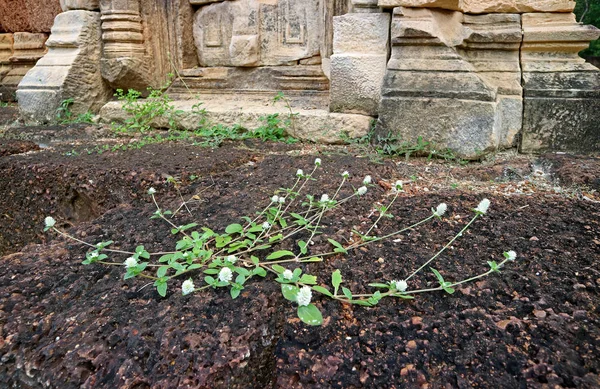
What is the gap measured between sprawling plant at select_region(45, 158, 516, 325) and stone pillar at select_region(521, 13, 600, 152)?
1.48 meters

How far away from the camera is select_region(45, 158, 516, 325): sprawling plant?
0.93 m

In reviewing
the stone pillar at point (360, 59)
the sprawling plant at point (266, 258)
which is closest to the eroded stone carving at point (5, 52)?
the stone pillar at point (360, 59)

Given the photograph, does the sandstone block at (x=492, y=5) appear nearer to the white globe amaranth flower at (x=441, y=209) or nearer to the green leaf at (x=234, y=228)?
the white globe amaranth flower at (x=441, y=209)

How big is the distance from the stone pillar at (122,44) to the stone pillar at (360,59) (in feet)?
5.61

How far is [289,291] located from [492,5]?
7.66 feet

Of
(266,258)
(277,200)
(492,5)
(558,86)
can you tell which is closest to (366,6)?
(492,5)

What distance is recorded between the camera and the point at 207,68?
3471 mm

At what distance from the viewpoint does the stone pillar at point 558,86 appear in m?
2.29

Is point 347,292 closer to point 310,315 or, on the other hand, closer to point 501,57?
point 310,315

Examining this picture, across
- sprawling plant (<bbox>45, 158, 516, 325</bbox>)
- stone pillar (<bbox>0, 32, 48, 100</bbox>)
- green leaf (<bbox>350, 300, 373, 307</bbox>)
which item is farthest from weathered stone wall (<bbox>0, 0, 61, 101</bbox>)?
green leaf (<bbox>350, 300, 373, 307</bbox>)

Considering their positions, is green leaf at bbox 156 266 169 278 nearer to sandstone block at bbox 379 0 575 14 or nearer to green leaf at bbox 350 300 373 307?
green leaf at bbox 350 300 373 307

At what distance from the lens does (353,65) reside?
2551 mm

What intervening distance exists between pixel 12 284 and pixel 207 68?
109 inches

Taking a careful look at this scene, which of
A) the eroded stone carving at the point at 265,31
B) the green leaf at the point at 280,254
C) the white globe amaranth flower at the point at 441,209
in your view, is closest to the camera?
the green leaf at the point at 280,254
